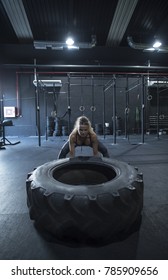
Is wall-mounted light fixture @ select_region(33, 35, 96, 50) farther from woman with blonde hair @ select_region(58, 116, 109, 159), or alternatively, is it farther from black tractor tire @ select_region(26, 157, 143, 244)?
black tractor tire @ select_region(26, 157, 143, 244)

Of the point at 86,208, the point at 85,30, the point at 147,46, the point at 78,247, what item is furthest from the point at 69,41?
the point at 78,247

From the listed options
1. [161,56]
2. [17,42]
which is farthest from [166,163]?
[17,42]

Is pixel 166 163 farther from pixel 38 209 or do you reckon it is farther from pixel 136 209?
pixel 38 209

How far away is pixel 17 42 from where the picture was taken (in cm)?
623

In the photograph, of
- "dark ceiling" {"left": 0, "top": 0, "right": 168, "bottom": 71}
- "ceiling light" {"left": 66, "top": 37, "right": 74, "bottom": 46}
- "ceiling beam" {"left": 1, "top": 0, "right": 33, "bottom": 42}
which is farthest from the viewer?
"ceiling light" {"left": 66, "top": 37, "right": 74, "bottom": 46}

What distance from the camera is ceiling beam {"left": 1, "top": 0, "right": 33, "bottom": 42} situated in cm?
448

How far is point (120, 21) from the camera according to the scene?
518cm

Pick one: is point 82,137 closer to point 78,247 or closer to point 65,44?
point 78,247

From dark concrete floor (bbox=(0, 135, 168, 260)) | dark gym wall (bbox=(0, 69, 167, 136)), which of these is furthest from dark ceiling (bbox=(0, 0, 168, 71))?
dark concrete floor (bbox=(0, 135, 168, 260))

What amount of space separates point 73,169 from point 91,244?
57 cm

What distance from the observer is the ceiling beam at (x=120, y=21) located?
14.9 feet

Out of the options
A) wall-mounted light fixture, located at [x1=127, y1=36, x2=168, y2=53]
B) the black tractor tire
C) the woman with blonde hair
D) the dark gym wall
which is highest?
wall-mounted light fixture, located at [x1=127, y1=36, x2=168, y2=53]
